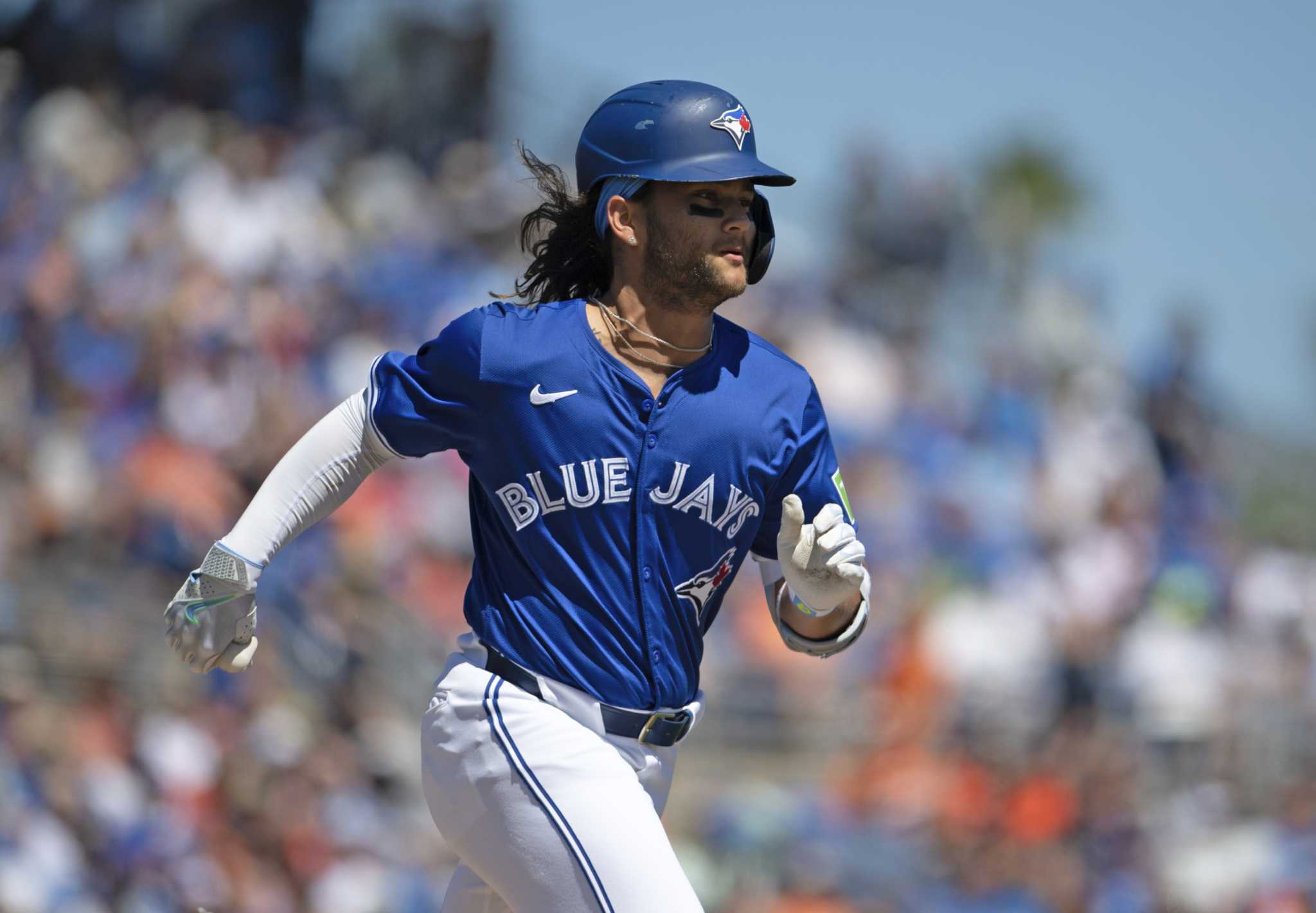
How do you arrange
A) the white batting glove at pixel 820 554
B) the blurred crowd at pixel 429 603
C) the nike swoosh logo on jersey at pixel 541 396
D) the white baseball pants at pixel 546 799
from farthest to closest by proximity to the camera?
the blurred crowd at pixel 429 603 → the nike swoosh logo on jersey at pixel 541 396 → the white batting glove at pixel 820 554 → the white baseball pants at pixel 546 799

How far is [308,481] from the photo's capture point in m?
3.23

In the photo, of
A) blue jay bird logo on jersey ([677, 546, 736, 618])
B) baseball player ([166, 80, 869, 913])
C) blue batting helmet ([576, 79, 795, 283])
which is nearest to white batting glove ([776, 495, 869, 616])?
baseball player ([166, 80, 869, 913])

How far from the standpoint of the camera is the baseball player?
3049 mm

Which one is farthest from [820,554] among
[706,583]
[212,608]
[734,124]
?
[212,608]

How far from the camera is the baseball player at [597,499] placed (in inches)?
120

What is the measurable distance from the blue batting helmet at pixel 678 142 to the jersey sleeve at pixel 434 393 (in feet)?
1.42

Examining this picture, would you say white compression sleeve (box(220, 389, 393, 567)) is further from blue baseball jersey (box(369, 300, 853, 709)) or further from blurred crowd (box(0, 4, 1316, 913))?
blurred crowd (box(0, 4, 1316, 913))

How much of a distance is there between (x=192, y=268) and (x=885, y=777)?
515 centimetres

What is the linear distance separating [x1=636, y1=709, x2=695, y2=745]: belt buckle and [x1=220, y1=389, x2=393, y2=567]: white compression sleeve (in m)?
0.76

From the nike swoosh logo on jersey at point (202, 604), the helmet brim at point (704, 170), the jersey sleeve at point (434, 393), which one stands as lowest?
the nike swoosh logo on jersey at point (202, 604)

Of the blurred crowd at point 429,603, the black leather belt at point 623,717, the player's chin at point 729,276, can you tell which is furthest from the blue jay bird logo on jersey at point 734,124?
the blurred crowd at point 429,603

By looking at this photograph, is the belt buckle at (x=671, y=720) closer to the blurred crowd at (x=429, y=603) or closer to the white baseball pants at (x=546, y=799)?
the white baseball pants at (x=546, y=799)

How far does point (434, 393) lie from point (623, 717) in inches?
29.7

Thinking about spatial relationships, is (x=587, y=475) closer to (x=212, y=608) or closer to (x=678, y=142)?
(x=678, y=142)
